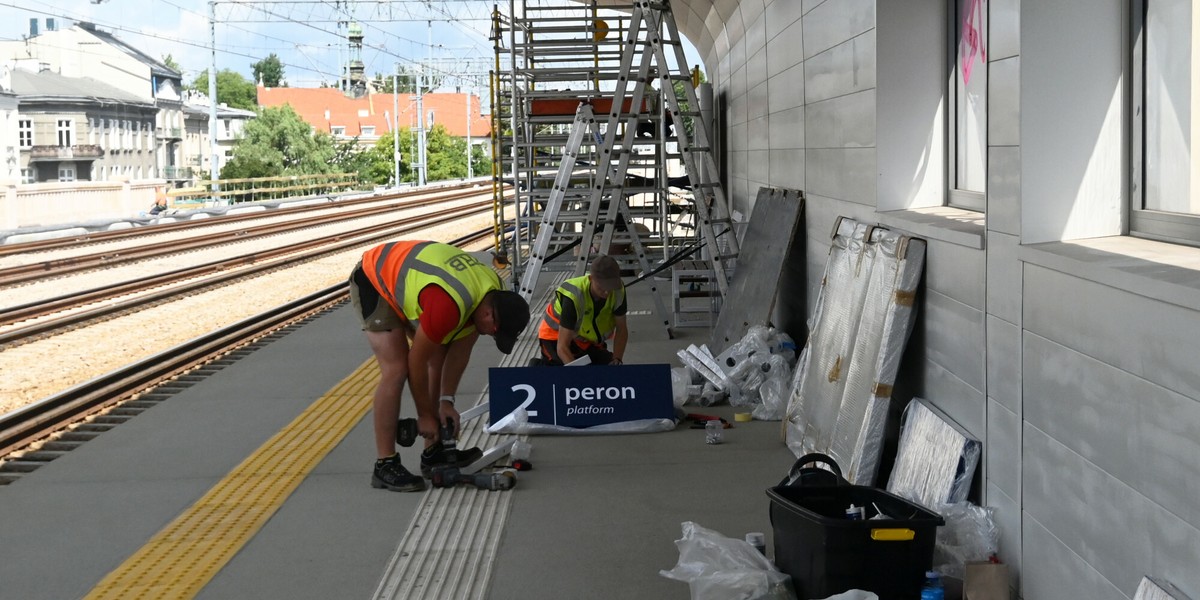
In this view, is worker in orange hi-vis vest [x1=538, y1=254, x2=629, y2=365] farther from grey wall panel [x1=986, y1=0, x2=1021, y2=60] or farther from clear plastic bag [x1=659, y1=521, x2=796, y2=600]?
grey wall panel [x1=986, y1=0, x2=1021, y2=60]

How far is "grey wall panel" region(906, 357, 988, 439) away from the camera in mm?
5148

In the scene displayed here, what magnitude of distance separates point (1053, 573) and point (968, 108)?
115 inches

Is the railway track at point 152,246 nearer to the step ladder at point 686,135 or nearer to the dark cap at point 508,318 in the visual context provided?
the step ladder at point 686,135

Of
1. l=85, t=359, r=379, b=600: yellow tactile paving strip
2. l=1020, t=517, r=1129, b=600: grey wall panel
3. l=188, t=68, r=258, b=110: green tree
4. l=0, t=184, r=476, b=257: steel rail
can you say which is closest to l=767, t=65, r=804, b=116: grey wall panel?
l=85, t=359, r=379, b=600: yellow tactile paving strip

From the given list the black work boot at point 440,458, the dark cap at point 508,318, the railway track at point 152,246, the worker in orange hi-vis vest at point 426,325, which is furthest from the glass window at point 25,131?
the dark cap at point 508,318

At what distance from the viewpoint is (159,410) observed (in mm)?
9266

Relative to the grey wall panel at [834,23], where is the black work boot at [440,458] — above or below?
below

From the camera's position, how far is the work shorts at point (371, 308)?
654cm

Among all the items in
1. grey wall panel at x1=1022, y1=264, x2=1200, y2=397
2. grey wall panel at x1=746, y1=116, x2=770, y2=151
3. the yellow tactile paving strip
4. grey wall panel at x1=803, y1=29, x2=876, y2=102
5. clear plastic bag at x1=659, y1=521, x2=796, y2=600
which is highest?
grey wall panel at x1=803, y1=29, x2=876, y2=102

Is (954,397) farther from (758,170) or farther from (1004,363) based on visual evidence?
(758,170)

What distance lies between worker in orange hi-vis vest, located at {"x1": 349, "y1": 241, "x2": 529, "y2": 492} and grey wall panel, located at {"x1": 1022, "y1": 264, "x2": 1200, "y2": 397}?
2.53 meters

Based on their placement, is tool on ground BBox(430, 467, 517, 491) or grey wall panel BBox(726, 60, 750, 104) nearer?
tool on ground BBox(430, 467, 517, 491)

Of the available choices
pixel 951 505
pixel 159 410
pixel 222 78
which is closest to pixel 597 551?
pixel 951 505

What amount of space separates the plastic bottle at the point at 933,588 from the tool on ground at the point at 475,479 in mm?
2757
